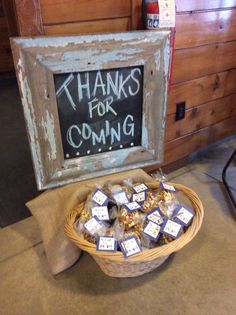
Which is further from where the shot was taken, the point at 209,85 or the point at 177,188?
the point at 209,85

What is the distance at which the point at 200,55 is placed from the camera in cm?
152

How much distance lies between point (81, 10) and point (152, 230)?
839 millimetres

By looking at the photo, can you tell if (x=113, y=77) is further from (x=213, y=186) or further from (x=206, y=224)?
(x=213, y=186)

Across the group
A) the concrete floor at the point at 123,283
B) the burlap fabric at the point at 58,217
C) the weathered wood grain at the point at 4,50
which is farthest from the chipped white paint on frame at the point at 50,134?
the weathered wood grain at the point at 4,50

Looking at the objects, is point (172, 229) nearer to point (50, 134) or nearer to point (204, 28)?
point (50, 134)

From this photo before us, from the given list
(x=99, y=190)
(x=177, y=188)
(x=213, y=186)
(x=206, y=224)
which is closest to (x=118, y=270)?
(x=99, y=190)

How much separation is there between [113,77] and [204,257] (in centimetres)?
83

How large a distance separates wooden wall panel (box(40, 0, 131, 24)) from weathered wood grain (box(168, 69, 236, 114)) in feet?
1.71

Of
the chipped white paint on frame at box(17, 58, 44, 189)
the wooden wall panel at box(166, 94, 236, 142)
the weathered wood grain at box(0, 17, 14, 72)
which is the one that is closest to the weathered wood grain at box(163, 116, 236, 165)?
the wooden wall panel at box(166, 94, 236, 142)

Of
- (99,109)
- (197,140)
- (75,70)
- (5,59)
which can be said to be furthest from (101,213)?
(5,59)

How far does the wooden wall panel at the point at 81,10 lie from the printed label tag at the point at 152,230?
2.62 feet

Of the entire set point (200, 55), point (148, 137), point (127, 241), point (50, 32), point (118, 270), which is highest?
point (50, 32)

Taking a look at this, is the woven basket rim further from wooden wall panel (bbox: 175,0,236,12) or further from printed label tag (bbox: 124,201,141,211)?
wooden wall panel (bbox: 175,0,236,12)

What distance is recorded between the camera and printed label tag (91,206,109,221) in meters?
1.01
